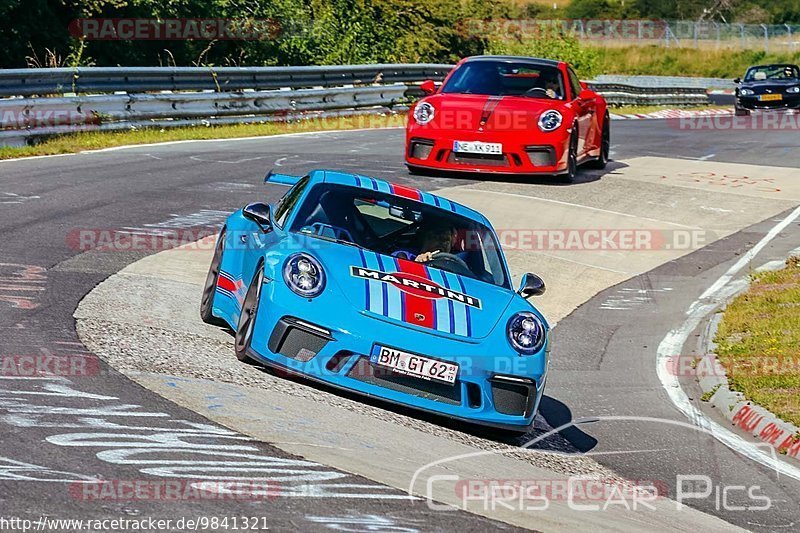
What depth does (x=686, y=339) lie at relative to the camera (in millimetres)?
10609

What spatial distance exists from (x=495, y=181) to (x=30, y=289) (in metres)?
8.83

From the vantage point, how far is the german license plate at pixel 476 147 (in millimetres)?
15133

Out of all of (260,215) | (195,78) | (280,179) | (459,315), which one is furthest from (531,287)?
(195,78)

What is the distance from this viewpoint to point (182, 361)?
22.9ft

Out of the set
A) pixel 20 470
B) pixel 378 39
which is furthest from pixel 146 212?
pixel 378 39

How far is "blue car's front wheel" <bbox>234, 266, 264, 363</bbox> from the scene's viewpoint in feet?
22.5

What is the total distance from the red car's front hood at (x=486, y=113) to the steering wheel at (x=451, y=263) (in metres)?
7.46

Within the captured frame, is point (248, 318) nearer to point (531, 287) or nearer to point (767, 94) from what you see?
point (531, 287)

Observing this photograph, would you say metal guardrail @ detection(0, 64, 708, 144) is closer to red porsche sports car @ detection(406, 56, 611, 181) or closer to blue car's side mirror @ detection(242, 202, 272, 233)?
red porsche sports car @ detection(406, 56, 611, 181)

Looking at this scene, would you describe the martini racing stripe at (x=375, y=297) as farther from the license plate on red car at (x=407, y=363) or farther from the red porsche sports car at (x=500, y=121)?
Answer: the red porsche sports car at (x=500, y=121)

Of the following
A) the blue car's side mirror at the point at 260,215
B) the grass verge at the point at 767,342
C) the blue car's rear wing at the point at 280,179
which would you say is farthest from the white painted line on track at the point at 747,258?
the blue car's side mirror at the point at 260,215

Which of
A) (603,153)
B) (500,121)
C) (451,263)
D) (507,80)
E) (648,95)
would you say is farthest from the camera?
(648,95)

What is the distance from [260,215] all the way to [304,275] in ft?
3.38

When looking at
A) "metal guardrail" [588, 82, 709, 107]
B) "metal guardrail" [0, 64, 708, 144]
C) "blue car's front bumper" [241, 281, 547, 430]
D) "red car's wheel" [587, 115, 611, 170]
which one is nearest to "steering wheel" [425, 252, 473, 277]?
"blue car's front bumper" [241, 281, 547, 430]
